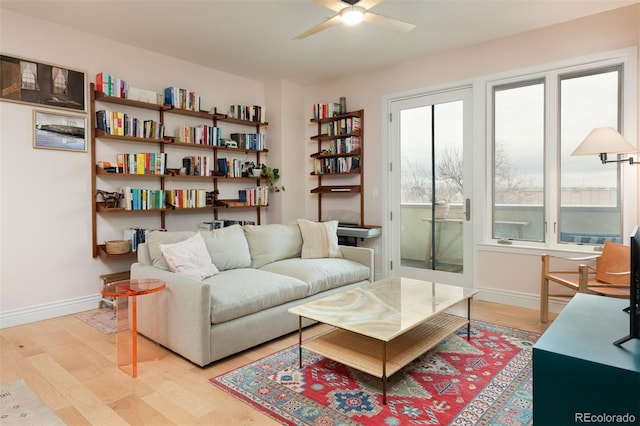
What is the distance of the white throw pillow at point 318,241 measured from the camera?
3969 mm

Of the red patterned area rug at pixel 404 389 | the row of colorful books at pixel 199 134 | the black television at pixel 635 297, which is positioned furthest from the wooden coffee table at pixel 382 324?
the row of colorful books at pixel 199 134

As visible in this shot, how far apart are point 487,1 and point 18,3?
398 centimetres

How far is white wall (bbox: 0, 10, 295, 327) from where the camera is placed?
129 inches

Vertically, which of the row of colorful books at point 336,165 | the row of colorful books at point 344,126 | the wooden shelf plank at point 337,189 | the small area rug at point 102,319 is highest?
the row of colorful books at point 344,126

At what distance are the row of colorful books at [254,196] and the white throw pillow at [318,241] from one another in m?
1.17

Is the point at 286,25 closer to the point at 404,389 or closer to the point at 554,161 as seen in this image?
the point at 554,161

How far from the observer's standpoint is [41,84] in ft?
11.2

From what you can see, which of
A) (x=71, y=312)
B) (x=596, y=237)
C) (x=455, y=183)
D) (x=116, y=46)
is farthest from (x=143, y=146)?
(x=596, y=237)

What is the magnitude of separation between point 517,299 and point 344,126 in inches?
115

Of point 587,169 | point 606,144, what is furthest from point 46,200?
point 587,169

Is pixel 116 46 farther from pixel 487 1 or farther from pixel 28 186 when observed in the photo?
pixel 487 1

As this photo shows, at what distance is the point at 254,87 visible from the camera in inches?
211

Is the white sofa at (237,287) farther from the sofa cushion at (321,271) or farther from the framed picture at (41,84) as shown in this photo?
the framed picture at (41,84)

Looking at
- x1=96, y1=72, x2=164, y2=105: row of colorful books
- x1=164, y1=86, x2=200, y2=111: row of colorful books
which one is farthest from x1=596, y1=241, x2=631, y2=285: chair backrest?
x1=96, y1=72, x2=164, y2=105: row of colorful books
